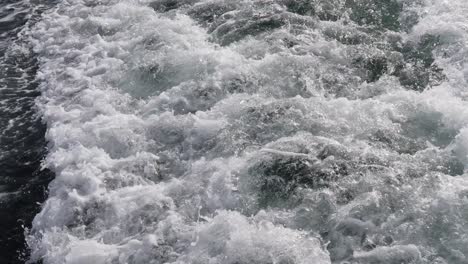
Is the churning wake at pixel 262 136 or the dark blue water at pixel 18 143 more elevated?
the churning wake at pixel 262 136

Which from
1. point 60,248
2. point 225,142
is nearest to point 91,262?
point 60,248

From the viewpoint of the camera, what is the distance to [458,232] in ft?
16.4

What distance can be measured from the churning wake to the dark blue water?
226mm

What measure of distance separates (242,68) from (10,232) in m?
4.24

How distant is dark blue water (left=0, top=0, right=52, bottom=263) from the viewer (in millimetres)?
6039

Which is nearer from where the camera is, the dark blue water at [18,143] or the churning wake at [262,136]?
the churning wake at [262,136]

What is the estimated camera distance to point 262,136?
6609 millimetres

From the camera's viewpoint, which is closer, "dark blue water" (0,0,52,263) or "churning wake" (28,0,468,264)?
"churning wake" (28,0,468,264)

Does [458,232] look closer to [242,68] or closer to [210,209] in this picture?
[210,209]

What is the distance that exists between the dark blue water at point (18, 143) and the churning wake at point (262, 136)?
23 cm

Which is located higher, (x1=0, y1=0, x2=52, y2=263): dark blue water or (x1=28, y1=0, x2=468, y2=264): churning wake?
(x1=28, y1=0, x2=468, y2=264): churning wake

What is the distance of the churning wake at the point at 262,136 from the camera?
5.21m

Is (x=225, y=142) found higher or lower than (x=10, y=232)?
higher

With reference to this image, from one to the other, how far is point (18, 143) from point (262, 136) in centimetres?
393
